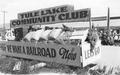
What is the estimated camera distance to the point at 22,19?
9359 millimetres

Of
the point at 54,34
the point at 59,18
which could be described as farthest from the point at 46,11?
the point at 54,34

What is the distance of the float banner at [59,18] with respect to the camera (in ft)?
22.1

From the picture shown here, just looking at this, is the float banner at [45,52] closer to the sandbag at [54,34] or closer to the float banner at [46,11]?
the sandbag at [54,34]

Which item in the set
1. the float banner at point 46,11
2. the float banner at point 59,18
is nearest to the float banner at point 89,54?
the float banner at point 59,18

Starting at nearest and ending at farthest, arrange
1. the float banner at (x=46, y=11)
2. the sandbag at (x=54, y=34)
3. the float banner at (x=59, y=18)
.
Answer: the sandbag at (x=54, y=34)
the float banner at (x=59, y=18)
the float banner at (x=46, y=11)

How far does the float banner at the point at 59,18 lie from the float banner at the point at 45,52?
182 centimetres

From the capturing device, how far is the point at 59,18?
7.62m

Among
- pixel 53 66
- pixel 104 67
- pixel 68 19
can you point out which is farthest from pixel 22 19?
pixel 104 67

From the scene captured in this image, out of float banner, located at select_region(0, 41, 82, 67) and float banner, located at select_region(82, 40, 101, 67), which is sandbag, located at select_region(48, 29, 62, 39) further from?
float banner, located at select_region(82, 40, 101, 67)

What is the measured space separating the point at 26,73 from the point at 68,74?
1.59 m

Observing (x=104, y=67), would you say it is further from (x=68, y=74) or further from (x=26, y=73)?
(x=26, y=73)

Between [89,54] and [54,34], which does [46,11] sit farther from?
[89,54]

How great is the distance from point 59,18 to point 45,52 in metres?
2.21

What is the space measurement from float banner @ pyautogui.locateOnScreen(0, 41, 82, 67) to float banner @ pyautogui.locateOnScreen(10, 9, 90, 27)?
5.97 ft
